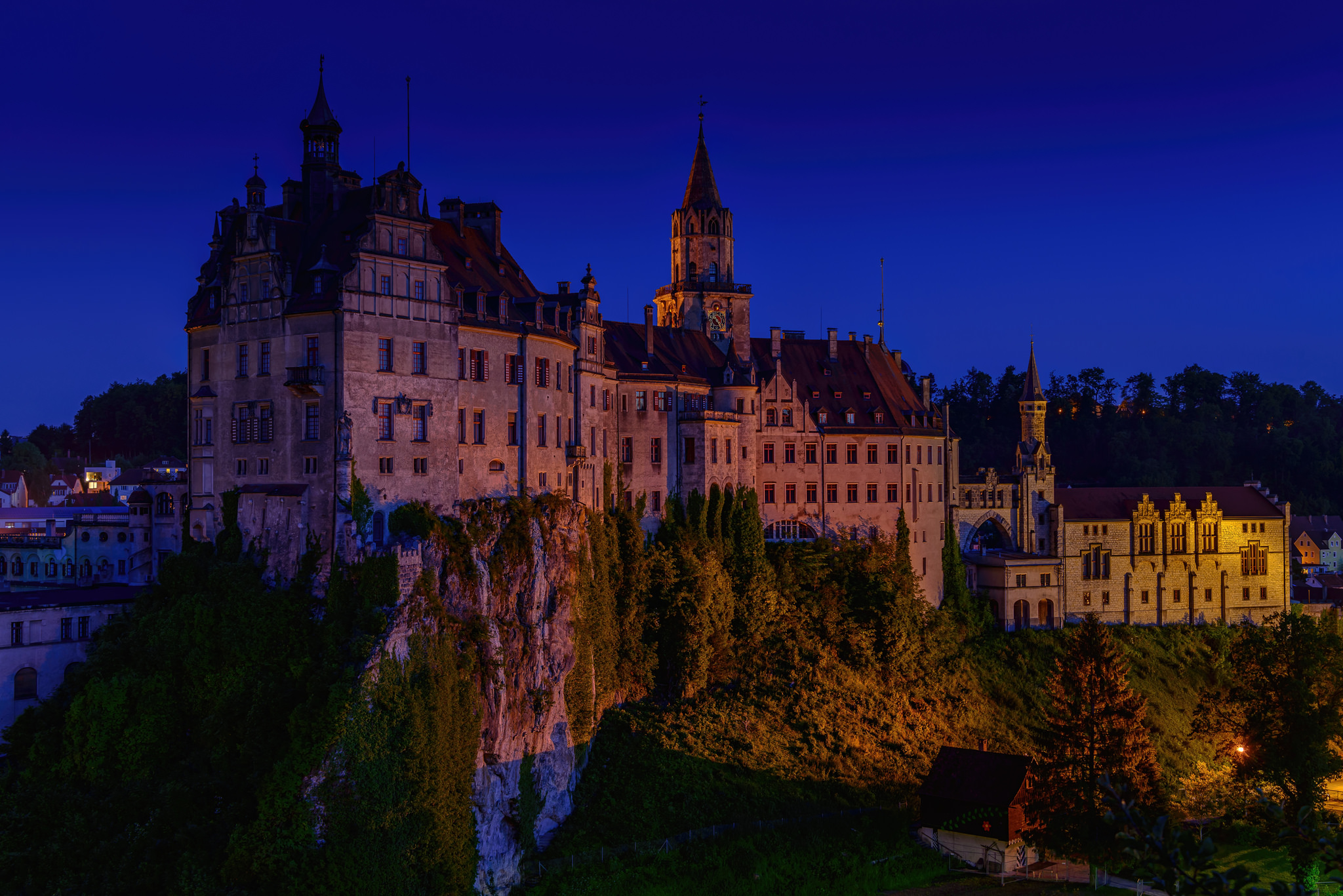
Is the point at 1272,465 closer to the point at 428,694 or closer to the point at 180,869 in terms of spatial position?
the point at 428,694

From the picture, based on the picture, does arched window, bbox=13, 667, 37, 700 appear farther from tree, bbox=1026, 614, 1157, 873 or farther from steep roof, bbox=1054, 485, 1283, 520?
steep roof, bbox=1054, 485, 1283, 520

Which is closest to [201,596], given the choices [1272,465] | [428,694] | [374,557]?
[374,557]

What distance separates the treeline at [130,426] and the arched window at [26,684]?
253 ft

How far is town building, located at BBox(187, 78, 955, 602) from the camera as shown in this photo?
51.2 meters

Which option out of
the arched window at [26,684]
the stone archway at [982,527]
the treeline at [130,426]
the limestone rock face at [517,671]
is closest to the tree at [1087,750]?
the limestone rock face at [517,671]

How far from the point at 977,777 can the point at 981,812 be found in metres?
1.96

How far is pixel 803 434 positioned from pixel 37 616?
145 feet

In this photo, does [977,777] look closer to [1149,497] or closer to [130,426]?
[1149,497]

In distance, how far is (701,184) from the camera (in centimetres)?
8375

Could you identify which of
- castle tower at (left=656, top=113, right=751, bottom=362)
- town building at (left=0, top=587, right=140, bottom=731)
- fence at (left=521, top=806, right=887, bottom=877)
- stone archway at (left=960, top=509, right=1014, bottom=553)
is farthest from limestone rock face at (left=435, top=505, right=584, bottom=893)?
stone archway at (left=960, top=509, right=1014, bottom=553)

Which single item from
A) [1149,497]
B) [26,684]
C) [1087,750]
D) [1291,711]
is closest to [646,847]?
[1087,750]

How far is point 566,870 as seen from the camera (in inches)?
1950

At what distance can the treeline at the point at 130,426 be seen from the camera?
132 metres

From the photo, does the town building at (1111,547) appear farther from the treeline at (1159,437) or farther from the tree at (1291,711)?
the treeline at (1159,437)
